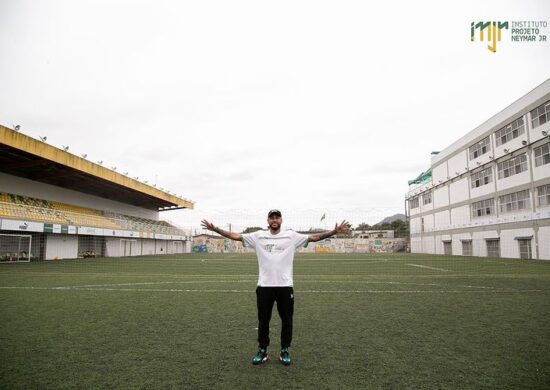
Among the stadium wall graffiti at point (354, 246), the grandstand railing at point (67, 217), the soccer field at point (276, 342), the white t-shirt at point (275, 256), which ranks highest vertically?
the grandstand railing at point (67, 217)

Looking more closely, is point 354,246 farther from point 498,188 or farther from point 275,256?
point 275,256

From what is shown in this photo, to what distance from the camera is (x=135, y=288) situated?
12.5 m

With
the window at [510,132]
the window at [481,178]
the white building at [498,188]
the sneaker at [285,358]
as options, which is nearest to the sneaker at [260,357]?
the sneaker at [285,358]

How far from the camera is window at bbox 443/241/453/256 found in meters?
49.7

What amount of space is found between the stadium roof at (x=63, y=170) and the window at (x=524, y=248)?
42.0 m

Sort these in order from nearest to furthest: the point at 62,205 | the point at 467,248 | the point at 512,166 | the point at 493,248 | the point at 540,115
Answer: the point at 540,115
the point at 512,166
the point at 62,205
the point at 493,248
the point at 467,248

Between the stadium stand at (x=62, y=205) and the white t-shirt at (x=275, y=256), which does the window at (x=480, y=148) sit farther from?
the white t-shirt at (x=275, y=256)

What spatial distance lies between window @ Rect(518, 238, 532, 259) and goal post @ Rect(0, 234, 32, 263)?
43.6 m

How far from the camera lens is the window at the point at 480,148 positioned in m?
41.6

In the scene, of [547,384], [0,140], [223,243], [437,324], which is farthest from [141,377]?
[223,243]

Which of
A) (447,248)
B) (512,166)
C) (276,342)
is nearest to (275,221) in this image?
(276,342)

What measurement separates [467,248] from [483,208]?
5.74 metres

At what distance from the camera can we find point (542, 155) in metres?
32.0

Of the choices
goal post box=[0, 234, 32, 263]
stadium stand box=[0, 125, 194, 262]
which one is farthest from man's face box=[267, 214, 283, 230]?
goal post box=[0, 234, 32, 263]
